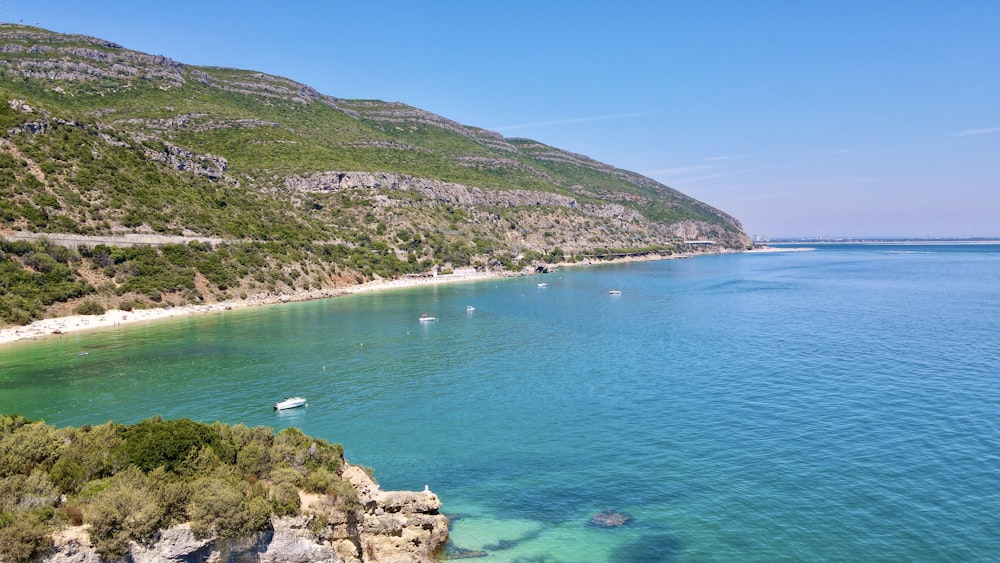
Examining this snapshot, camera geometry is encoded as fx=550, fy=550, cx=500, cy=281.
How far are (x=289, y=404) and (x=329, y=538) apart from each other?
23.5 m

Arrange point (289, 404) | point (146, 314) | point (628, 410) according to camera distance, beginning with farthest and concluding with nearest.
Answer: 1. point (146, 314)
2. point (289, 404)
3. point (628, 410)

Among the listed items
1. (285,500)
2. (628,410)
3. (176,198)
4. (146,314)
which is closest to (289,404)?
(285,500)

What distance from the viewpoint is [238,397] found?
44.5 meters

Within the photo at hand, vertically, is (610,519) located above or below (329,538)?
below

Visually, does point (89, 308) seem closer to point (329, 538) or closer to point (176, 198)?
point (176, 198)

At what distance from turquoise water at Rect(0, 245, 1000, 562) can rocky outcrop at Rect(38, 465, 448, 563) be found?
2316 mm

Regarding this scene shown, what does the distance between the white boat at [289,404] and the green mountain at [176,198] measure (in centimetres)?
→ 4816

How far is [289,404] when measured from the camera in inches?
1635

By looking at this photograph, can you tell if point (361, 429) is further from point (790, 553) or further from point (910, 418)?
point (910, 418)

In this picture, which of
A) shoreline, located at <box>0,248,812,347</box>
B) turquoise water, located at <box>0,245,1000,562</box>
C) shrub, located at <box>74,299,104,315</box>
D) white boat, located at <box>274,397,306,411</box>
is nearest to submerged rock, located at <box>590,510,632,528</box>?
turquoise water, located at <box>0,245,1000,562</box>

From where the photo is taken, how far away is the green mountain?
8044 centimetres

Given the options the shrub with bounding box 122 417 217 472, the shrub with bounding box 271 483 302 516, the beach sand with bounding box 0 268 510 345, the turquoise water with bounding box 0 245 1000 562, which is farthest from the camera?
the beach sand with bounding box 0 268 510 345

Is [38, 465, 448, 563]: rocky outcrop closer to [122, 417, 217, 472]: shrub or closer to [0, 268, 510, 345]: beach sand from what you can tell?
[122, 417, 217, 472]: shrub

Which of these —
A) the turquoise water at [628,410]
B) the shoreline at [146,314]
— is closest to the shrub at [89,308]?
the shoreline at [146,314]
